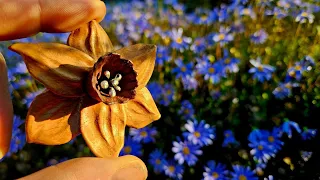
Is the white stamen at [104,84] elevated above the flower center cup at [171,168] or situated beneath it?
elevated above

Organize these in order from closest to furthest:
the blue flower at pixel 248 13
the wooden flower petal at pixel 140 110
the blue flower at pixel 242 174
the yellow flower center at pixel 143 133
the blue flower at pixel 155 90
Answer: the wooden flower petal at pixel 140 110, the blue flower at pixel 242 174, the yellow flower center at pixel 143 133, the blue flower at pixel 155 90, the blue flower at pixel 248 13

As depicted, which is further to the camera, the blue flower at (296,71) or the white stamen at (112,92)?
the blue flower at (296,71)

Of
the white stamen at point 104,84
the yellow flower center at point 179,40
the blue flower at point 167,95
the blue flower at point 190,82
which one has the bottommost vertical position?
the blue flower at point 167,95

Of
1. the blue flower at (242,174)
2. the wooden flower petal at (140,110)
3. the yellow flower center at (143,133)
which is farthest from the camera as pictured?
the yellow flower center at (143,133)

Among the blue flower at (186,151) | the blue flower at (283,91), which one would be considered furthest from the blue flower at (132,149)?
the blue flower at (283,91)

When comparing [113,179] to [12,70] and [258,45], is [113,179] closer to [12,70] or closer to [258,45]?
[12,70]

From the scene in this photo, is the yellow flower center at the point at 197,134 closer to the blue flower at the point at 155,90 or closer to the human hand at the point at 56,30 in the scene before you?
the blue flower at the point at 155,90

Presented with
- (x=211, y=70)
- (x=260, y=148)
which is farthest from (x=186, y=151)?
(x=211, y=70)
